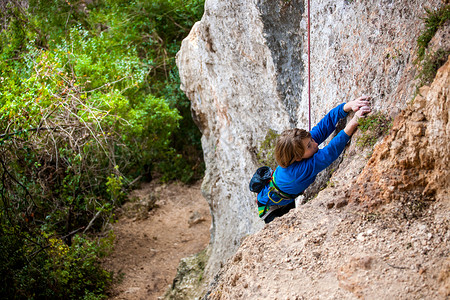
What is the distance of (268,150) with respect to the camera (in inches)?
213

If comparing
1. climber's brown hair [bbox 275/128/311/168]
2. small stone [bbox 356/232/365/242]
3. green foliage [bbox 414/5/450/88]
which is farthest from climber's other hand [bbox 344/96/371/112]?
small stone [bbox 356/232/365/242]

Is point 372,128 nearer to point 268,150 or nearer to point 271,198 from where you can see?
point 271,198

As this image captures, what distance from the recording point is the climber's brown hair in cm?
343

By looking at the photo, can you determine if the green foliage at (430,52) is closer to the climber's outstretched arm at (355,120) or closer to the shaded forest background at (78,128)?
the climber's outstretched arm at (355,120)

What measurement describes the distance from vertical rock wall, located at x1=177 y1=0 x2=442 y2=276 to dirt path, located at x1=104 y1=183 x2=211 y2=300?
1.59 m

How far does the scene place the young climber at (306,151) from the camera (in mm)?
3348

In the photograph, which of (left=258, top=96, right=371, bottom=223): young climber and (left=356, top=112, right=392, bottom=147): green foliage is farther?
(left=258, top=96, right=371, bottom=223): young climber

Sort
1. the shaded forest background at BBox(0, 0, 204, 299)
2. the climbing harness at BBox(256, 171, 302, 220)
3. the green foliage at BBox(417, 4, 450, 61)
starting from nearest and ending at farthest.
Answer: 1. the green foliage at BBox(417, 4, 450, 61)
2. the climbing harness at BBox(256, 171, 302, 220)
3. the shaded forest background at BBox(0, 0, 204, 299)

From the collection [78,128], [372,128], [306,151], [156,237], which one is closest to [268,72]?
[306,151]

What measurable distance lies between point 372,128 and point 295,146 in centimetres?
62

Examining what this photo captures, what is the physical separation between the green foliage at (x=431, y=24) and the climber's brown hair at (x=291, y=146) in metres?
1.02

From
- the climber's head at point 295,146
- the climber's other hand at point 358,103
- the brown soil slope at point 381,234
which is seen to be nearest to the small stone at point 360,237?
the brown soil slope at point 381,234

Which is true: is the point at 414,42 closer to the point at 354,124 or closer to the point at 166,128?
the point at 354,124

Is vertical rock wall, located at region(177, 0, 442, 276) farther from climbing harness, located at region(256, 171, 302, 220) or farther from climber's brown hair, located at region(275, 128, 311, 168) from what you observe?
climbing harness, located at region(256, 171, 302, 220)
